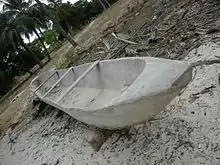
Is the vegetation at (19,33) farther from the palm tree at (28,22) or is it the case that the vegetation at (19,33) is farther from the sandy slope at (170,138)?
the sandy slope at (170,138)

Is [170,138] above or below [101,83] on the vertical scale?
below

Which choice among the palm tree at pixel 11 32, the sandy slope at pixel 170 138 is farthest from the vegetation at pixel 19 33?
the sandy slope at pixel 170 138

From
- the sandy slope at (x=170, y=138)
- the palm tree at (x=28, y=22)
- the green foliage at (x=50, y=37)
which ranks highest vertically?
the palm tree at (x=28, y=22)

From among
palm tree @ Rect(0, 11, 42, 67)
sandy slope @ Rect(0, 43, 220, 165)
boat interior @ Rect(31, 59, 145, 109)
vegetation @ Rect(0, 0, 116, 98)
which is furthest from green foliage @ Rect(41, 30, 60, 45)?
sandy slope @ Rect(0, 43, 220, 165)

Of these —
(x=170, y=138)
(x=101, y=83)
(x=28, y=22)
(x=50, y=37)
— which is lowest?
(x=50, y=37)

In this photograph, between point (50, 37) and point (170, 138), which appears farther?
point (50, 37)

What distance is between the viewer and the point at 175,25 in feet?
30.3

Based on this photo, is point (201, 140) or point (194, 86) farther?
point (194, 86)

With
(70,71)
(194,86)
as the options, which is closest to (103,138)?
(194,86)

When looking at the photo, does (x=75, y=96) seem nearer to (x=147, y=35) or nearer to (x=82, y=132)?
(x=82, y=132)

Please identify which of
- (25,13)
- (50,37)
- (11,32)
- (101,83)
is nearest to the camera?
(101,83)

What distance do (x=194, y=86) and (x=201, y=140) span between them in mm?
1494

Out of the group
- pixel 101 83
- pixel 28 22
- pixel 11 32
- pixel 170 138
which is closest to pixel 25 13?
pixel 28 22

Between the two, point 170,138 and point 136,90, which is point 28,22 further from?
point 136,90
